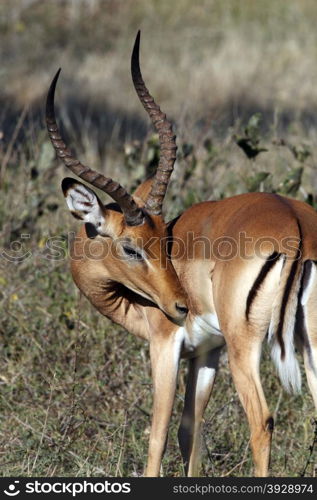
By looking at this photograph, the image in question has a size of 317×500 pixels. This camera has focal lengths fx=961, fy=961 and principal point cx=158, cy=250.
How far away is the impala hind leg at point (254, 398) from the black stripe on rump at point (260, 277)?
0.40ft

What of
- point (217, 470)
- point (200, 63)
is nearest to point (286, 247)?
point (217, 470)

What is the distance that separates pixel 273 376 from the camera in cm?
545

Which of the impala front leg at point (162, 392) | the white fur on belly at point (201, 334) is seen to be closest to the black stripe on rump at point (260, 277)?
the white fur on belly at point (201, 334)

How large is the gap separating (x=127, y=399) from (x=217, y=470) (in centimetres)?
82

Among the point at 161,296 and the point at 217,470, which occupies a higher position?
the point at 161,296

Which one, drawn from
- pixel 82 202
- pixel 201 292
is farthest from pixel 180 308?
pixel 82 202

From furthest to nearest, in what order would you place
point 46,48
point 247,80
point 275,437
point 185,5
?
point 185,5 → point 46,48 → point 247,80 → point 275,437

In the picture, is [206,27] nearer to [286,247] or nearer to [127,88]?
[127,88]

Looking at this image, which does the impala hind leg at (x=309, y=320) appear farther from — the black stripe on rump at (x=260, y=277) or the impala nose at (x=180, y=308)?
the impala nose at (x=180, y=308)

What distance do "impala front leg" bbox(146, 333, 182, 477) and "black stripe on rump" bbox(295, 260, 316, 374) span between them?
682 mm

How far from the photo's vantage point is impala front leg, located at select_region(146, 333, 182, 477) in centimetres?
439

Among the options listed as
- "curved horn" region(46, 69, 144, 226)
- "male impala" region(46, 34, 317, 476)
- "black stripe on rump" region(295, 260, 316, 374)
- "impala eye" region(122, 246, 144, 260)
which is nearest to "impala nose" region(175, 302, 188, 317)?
"male impala" region(46, 34, 317, 476)

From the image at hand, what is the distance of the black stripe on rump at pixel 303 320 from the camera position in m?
3.93
